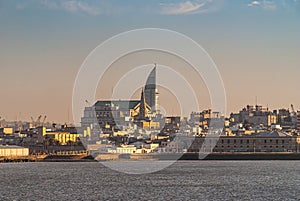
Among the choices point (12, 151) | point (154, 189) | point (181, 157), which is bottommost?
point (154, 189)

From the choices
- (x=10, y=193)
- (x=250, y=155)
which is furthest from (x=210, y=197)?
(x=250, y=155)

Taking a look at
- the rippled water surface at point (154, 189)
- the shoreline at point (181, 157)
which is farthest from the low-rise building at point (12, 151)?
the rippled water surface at point (154, 189)

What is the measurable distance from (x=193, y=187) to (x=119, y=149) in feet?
354

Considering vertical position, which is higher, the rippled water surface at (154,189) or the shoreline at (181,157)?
the shoreline at (181,157)

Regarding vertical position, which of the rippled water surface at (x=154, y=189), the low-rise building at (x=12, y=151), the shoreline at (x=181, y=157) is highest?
the low-rise building at (x=12, y=151)

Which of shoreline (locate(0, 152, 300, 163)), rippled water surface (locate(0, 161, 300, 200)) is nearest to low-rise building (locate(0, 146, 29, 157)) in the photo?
shoreline (locate(0, 152, 300, 163))

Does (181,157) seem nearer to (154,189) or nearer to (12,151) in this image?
(12,151)

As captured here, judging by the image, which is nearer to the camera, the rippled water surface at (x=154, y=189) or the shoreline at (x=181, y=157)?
the rippled water surface at (x=154, y=189)

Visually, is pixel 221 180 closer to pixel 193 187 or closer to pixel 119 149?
pixel 193 187

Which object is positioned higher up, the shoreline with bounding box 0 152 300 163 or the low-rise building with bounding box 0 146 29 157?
the low-rise building with bounding box 0 146 29 157

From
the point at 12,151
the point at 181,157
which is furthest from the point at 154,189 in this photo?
the point at 12,151

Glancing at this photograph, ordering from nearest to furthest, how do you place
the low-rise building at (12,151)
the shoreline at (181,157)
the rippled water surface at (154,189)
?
the rippled water surface at (154,189) → the shoreline at (181,157) → the low-rise building at (12,151)

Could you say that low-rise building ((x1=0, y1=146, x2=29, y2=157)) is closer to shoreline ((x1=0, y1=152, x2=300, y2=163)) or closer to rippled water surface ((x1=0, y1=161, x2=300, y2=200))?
shoreline ((x1=0, y1=152, x2=300, y2=163))

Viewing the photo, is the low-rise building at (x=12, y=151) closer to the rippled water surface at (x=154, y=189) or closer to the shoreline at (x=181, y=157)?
the shoreline at (x=181, y=157)
